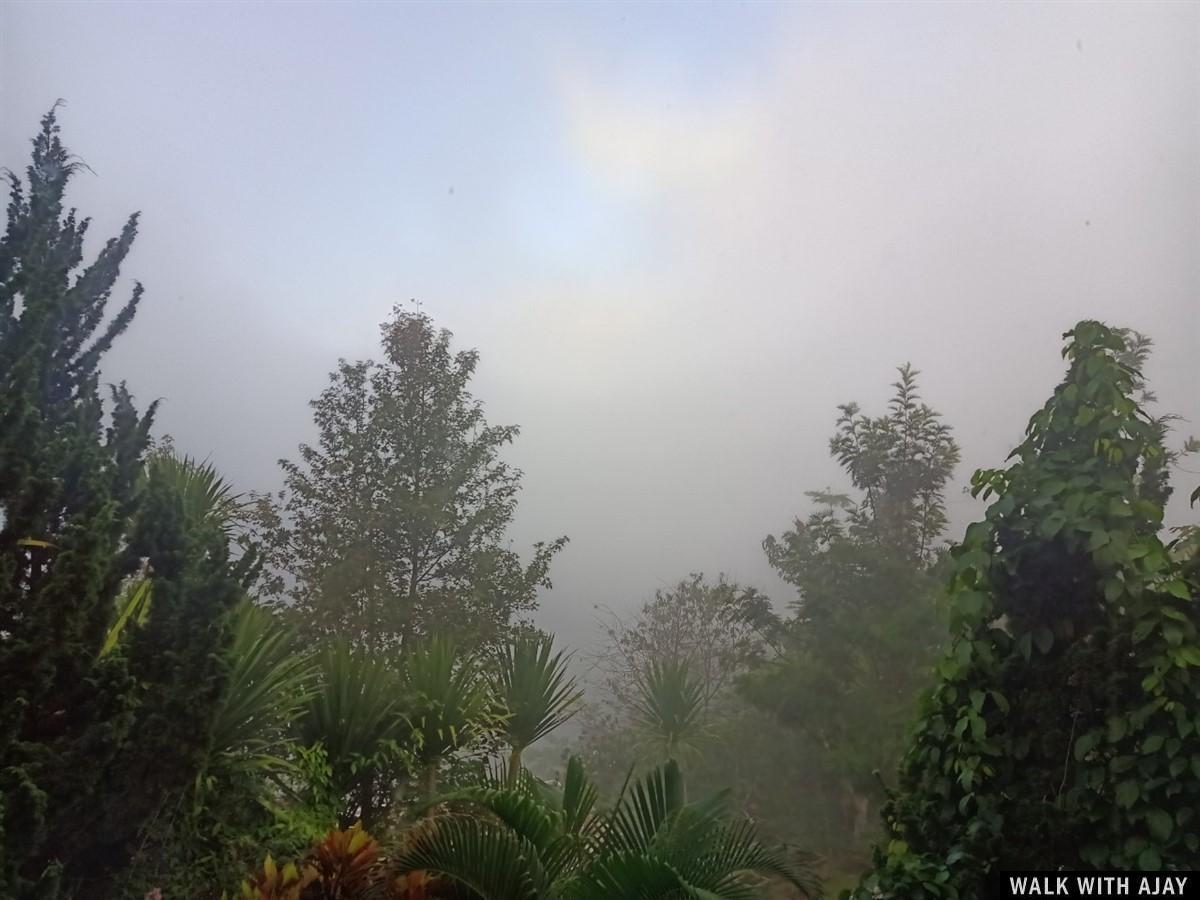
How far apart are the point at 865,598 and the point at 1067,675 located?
14.4 ft

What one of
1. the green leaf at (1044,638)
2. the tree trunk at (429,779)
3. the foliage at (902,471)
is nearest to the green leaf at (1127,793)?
the green leaf at (1044,638)

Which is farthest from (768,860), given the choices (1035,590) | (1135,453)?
(1135,453)

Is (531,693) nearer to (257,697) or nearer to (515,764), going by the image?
(515,764)

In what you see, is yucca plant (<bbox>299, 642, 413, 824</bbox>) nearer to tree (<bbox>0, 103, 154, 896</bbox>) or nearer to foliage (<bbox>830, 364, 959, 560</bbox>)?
tree (<bbox>0, 103, 154, 896</bbox>)

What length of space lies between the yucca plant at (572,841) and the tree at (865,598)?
3.06 meters

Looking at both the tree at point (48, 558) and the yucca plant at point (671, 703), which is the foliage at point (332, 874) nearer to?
the tree at point (48, 558)

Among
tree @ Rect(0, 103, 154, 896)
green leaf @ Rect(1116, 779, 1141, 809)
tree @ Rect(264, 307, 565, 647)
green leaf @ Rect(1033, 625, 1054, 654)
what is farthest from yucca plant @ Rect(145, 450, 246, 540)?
green leaf @ Rect(1116, 779, 1141, 809)

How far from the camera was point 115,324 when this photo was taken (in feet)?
11.7

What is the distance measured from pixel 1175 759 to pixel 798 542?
537 cm

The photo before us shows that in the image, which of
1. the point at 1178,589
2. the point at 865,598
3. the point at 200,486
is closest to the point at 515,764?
the point at 200,486

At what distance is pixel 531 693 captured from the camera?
15.0ft

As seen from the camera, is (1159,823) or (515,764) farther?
(515,764)

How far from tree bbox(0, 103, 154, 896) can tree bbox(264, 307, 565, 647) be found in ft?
14.4

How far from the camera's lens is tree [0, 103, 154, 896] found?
2.71 metres
